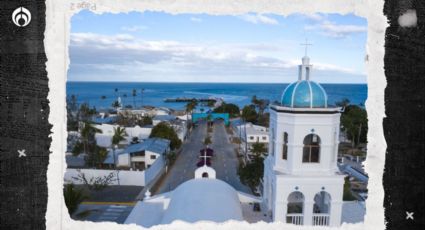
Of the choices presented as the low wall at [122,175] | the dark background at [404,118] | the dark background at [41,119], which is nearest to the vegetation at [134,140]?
the low wall at [122,175]

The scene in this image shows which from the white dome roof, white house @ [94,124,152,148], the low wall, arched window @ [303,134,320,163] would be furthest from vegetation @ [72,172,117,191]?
arched window @ [303,134,320,163]

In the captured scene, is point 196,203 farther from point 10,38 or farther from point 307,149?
point 10,38

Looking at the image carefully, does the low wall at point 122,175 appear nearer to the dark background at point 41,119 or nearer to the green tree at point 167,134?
the green tree at point 167,134

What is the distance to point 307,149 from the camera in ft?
18.7

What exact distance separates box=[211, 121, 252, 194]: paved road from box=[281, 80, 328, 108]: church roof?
1130 cm

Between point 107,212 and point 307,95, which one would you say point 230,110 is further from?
point 307,95

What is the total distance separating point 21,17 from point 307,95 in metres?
3.85

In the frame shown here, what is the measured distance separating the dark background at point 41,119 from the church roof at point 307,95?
7.01 feet

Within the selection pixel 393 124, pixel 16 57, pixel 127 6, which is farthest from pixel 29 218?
pixel 393 124

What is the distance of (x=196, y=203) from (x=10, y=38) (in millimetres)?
4156

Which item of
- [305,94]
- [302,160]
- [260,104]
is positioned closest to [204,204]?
[302,160]

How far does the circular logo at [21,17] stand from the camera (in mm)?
3016

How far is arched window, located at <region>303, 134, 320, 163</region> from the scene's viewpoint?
224 inches

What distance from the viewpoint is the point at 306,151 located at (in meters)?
5.72
